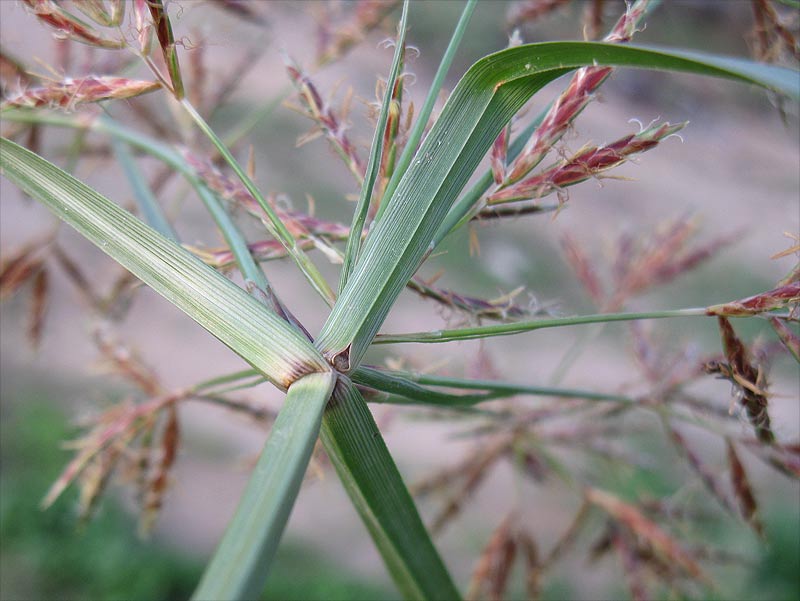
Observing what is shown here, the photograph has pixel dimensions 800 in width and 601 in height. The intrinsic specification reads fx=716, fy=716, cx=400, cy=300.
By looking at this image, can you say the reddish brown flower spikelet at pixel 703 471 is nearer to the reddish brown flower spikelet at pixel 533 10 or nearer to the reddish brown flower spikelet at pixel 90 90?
the reddish brown flower spikelet at pixel 533 10

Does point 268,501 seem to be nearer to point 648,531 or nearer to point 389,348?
point 648,531

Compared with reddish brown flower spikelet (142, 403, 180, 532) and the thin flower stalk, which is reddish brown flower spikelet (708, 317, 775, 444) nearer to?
the thin flower stalk

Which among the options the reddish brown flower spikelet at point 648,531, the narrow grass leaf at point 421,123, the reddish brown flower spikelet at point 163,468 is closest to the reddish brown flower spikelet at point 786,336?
the narrow grass leaf at point 421,123

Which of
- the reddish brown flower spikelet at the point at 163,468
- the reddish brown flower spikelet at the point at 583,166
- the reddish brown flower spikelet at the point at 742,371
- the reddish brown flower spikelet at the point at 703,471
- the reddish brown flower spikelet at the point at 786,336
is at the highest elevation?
the reddish brown flower spikelet at the point at 583,166

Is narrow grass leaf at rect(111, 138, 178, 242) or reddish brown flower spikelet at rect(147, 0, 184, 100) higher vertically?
reddish brown flower spikelet at rect(147, 0, 184, 100)

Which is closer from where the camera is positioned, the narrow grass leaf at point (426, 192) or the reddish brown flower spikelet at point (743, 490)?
the narrow grass leaf at point (426, 192)

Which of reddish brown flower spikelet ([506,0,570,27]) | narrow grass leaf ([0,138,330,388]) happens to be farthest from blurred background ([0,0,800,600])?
narrow grass leaf ([0,138,330,388])

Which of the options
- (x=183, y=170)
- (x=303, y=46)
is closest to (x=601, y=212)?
(x=303, y=46)

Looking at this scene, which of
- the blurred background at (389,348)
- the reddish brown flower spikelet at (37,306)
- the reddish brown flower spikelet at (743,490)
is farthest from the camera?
the blurred background at (389,348)
